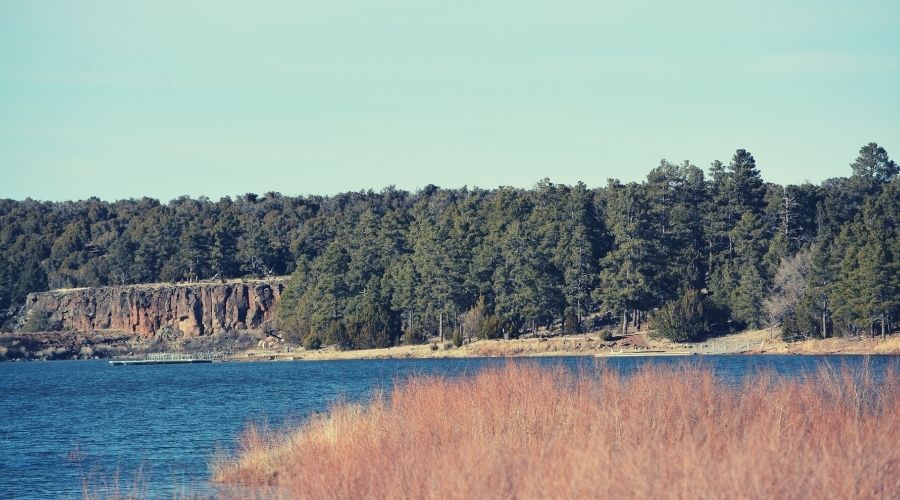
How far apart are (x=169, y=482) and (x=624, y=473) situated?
15966 millimetres

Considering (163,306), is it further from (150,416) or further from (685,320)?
(150,416)

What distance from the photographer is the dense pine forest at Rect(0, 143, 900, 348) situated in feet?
286

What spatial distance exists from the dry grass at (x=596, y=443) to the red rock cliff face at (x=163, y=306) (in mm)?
110780

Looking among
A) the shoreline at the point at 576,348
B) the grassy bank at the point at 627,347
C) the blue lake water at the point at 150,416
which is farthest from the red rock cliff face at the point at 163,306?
the blue lake water at the point at 150,416

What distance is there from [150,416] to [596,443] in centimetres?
3582

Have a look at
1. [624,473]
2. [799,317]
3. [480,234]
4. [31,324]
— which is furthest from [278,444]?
[31,324]

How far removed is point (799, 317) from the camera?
86.1m

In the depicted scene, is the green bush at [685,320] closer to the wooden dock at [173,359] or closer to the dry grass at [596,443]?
the wooden dock at [173,359]

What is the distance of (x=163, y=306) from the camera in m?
144

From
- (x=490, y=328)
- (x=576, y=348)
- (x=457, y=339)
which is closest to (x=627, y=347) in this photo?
(x=576, y=348)

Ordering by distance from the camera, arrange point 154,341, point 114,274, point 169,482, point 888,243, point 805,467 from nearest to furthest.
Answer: point 805,467 < point 169,482 < point 888,243 < point 154,341 < point 114,274

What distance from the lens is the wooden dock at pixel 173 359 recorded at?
401ft

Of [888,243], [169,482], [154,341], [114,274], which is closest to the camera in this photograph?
[169,482]

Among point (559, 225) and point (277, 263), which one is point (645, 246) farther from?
point (277, 263)
